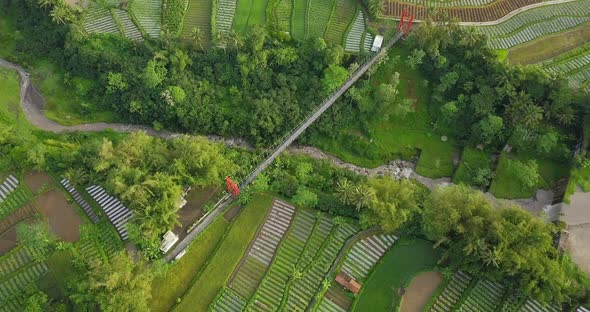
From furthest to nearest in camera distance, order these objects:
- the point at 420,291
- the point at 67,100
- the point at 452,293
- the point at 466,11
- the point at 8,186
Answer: the point at 466,11, the point at 67,100, the point at 8,186, the point at 420,291, the point at 452,293

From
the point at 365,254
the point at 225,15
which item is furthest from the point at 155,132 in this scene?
the point at 365,254

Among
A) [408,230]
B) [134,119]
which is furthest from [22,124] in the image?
[408,230]

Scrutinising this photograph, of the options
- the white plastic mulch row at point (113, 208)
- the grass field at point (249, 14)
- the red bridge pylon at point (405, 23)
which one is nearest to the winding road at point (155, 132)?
the white plastic mulch row at point (113, 208)

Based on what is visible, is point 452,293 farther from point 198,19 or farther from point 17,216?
point 198,19

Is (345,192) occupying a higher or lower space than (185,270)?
higher

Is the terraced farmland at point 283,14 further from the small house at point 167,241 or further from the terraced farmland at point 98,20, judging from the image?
the small house at point 167,241

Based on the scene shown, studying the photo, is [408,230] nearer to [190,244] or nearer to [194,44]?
[190,244]

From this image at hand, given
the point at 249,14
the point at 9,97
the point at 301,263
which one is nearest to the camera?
the point at 301,263
